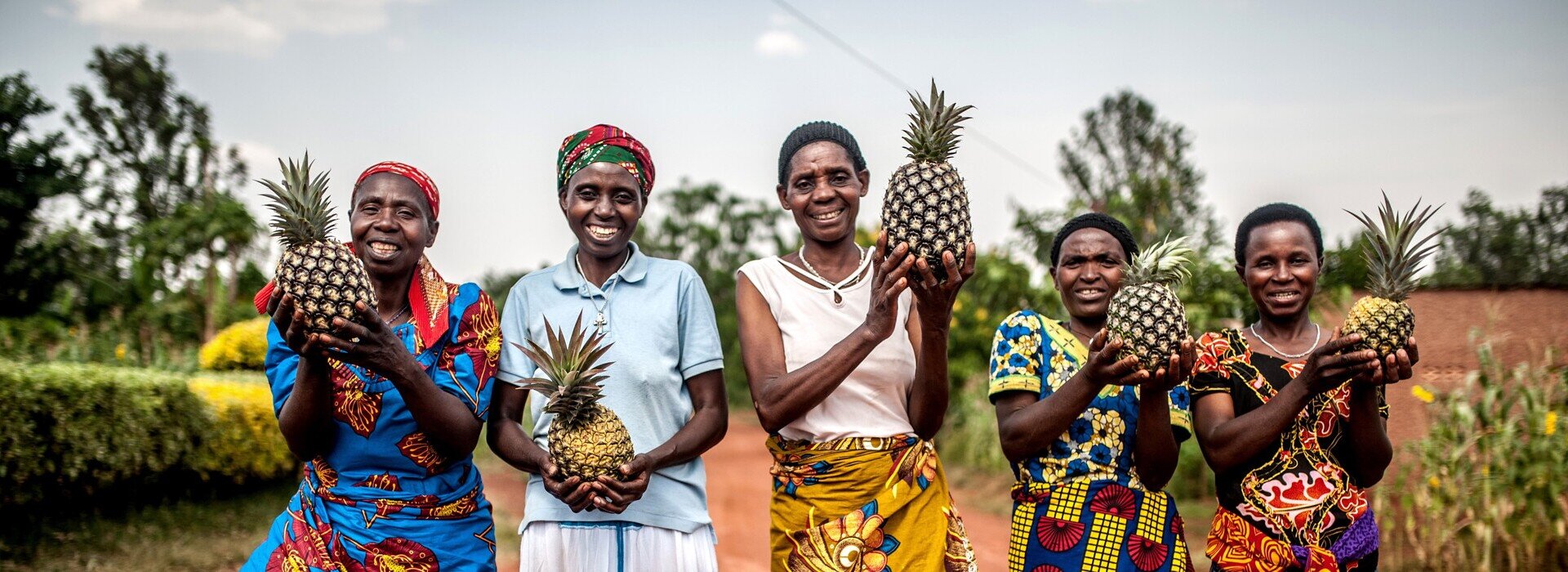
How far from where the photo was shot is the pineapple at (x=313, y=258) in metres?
2.91

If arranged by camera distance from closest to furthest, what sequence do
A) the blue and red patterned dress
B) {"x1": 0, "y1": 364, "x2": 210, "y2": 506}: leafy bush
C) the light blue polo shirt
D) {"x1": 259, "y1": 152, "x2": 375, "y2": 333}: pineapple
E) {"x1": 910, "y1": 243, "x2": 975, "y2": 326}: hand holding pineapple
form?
{"x1": 259, "y1": 152, "x2": 375, "y2": 333}: pineapple, {"x1": 910, "y1": 243, "x2": 975, "y2": 326}: hand holding pineapple, the blue and red patterned dress, the light blue polo shirt, {"x1": 0, "y1": 364, "x2": 210, "y2": 506}: leafy bush

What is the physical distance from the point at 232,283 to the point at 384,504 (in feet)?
56.6

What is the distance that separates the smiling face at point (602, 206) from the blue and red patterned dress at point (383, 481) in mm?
563

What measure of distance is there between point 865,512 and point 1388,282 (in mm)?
1878

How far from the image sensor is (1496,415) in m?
7.14

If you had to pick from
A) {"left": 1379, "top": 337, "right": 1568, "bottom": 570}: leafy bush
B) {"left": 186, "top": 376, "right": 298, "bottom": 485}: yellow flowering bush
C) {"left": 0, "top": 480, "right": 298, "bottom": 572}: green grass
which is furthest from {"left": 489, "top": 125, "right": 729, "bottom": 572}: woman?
{"left": 186, "top": 376, "right": 298, "bottom": 485}: yellow flowering bush

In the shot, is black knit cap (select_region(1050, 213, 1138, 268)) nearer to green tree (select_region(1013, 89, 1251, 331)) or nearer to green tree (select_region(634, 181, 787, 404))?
green tree (select_region(1013, 89, 1251, 331))

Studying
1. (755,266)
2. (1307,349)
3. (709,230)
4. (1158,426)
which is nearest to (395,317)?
(755,266)

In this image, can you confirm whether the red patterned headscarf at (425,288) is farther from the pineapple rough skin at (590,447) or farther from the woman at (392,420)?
the pineapple rough skin at (590,447)

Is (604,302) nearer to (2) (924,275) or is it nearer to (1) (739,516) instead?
(2) (924,275)

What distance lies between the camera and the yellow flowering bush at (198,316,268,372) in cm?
1264

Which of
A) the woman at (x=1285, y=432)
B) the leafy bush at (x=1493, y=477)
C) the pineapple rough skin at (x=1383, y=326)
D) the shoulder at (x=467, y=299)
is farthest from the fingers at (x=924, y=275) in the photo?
the leafy bush at (x=1493, y=477)

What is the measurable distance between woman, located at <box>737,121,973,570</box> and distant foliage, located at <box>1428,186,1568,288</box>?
625cm

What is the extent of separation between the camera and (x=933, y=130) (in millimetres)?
3375
